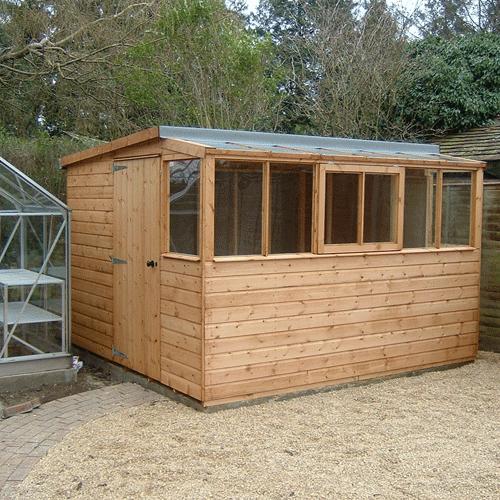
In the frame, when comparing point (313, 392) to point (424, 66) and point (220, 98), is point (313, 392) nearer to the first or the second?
point (220, 98)

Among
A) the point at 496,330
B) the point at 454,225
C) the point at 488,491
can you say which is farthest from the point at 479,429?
the point at 496,330

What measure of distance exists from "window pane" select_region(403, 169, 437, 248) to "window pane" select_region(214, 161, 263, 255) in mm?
1950

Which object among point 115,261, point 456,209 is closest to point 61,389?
point 115,261

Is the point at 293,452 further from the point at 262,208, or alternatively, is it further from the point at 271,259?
the point at 262,208

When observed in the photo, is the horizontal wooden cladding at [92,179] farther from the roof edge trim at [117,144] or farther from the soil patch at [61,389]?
the soil patch at [61,389]

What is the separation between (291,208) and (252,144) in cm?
88

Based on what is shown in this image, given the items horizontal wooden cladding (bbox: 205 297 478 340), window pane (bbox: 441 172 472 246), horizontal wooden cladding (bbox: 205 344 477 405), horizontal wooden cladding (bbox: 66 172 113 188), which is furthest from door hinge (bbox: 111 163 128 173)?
window pane (bbox: 441 172 472 246)

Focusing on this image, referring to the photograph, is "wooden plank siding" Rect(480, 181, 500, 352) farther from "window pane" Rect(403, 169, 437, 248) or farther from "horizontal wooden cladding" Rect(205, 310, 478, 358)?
"window pane" Rect(403, 169, 437, 248)

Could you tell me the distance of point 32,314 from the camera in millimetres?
6961

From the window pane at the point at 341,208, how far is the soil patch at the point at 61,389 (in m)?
2.95

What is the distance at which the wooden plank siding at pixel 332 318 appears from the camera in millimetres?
6090

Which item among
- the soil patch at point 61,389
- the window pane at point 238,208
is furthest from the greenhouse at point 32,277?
the window pane at point 238,208

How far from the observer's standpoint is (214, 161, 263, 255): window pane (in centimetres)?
604

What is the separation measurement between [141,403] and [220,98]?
7574 mm
